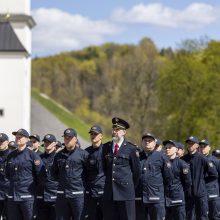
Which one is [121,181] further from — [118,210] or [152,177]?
[152,177]

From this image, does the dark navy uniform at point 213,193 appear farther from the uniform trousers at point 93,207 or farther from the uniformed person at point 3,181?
the uniformed person at point 3,181

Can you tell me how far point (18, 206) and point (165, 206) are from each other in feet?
9.00

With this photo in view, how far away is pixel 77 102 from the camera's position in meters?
103

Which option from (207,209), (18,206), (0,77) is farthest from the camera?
(0,77)

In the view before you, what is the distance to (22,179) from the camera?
40.9 ft

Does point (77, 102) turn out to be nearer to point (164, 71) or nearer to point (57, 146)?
point (164, 71)

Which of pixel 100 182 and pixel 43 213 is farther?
pixel 43 213

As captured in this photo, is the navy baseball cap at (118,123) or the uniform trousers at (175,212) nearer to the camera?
the navy baseball cap at (118,123)

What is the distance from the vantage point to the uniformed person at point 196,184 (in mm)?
14484

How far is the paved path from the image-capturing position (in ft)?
202

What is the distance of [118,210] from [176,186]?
239cm

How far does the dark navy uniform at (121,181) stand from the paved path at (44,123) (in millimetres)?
47860

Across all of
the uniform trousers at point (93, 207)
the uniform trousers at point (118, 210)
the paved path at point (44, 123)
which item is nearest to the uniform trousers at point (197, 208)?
the uniform trousers at point (93, 207)

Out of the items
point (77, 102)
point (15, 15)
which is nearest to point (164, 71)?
point (15, 15)
